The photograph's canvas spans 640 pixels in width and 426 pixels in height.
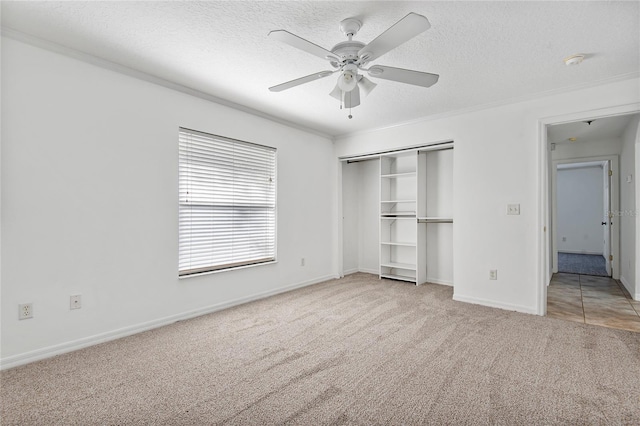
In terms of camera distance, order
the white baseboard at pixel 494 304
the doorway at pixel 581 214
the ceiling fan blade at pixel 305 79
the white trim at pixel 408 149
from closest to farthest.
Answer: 1. the ceiling fan blade at pixel 305 79
2. the white baseboard at pixel 494 304
3. the white trim at pixel 408 149
4. the doorway at pixel 581 214

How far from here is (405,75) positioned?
2297 millimetres

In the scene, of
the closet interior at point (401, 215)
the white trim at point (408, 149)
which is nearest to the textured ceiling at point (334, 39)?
the white trim at point (408, 149)

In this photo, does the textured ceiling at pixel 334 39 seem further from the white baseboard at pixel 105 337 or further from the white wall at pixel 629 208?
the white baseboard at pixel 105 337

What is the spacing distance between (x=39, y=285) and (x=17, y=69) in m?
1.62

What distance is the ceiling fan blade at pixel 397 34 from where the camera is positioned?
5.52 feet

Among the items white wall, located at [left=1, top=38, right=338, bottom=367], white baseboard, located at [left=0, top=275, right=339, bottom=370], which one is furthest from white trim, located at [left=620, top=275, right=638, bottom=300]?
white wall, located at [left=1, top=38, right=338, bottom=367]

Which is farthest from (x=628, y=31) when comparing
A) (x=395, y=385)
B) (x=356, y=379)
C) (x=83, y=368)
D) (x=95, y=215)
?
(x=83, y=368)

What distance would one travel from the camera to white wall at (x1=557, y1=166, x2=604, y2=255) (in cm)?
763

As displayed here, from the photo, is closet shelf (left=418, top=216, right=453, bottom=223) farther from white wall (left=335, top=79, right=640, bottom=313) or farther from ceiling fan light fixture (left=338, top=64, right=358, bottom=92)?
ceiling fan light fixture (left=338, top=64, right=358, bottom=92)

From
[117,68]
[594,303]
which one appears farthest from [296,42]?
[594,303]

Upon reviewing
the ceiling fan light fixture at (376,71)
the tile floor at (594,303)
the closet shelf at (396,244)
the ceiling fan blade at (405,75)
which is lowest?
the tile floor at (594,303)

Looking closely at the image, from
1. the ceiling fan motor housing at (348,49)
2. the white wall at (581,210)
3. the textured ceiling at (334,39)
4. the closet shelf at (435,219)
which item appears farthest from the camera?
the white wall at (581,210)

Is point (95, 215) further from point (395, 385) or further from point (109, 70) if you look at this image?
point (395, 385)

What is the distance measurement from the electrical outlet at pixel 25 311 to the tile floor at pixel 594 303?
4825 mm
